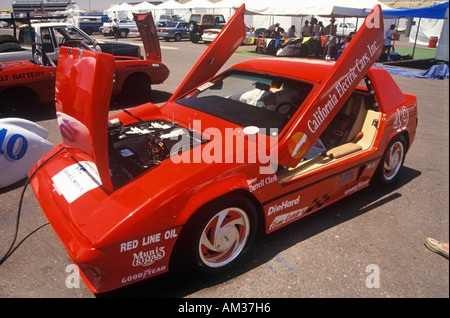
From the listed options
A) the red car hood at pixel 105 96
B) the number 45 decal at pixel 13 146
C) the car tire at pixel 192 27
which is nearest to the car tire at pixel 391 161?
the red car hood at pixel 105 96

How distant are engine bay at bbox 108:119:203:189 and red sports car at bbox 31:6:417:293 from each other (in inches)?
0.4

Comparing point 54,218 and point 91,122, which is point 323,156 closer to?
point 91,122

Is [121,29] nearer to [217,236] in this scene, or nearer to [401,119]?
[401,119]

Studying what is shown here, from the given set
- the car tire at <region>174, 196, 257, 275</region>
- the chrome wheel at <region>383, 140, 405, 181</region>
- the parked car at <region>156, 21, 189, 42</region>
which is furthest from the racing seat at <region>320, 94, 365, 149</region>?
the parked car at <region>156, 21, 189, 42</region>

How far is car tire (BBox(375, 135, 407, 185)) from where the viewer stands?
3611mm

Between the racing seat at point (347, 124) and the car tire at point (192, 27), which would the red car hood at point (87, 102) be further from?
the car tire at point (192, 27)

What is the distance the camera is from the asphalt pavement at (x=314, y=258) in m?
2.30

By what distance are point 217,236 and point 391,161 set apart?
247cm

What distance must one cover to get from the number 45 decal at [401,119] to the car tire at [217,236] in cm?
216

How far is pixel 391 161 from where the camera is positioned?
12.4ft

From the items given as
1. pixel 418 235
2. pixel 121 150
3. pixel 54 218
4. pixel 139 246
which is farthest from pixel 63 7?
pixel 418 235

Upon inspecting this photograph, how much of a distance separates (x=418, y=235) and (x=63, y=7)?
8.34 metres

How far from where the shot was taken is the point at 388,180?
12.5 feet

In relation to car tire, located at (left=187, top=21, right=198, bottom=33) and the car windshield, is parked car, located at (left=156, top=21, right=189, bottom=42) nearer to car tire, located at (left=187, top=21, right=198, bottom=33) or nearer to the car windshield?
car tire, located at (left=187, top=21, right=198, bottom=33)
